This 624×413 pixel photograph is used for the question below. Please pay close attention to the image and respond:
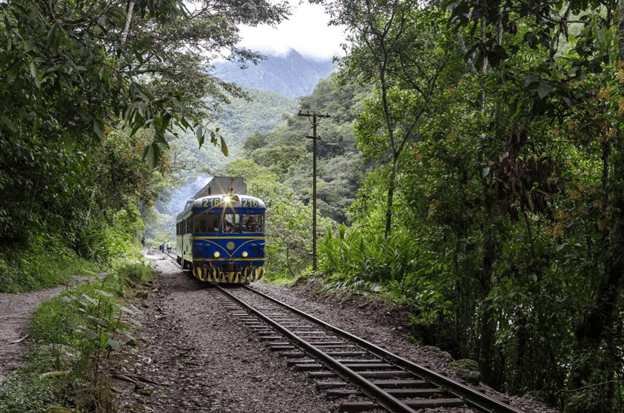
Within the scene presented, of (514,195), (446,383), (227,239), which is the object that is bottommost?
→ (446,383)

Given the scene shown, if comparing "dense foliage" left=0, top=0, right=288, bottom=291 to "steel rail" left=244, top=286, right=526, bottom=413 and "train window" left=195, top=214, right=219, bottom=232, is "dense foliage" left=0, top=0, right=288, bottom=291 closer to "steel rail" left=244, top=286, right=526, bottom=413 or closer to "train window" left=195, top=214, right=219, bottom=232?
"train window" left=195, top=214, right=219, bottom=232

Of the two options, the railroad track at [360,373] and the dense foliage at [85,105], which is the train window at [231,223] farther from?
the railroad track at [360,373]

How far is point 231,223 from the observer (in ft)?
53.7

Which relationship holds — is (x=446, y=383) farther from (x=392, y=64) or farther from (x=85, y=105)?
(x=392, y=64)

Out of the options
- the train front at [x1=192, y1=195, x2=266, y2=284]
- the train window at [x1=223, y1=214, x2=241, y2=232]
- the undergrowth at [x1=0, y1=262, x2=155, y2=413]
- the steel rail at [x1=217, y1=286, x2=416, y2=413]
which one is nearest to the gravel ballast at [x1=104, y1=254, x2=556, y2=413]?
the undergrowth at [x1=0, y1=262, x2=155, y2=413]

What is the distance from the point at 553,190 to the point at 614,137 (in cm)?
96

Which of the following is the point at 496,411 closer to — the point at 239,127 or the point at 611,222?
the point at 611,222

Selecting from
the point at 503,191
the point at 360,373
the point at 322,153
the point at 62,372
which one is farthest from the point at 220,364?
the point at 322,153

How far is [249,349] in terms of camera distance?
25.9 feet

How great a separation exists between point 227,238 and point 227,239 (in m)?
0.03

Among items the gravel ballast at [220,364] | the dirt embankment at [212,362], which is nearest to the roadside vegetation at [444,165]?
the dirt embankment at [212,362]

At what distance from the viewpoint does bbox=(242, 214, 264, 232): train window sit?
1656 centimetres

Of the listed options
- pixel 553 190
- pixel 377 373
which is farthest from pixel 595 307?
pixel 377 373

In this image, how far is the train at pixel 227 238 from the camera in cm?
1606
